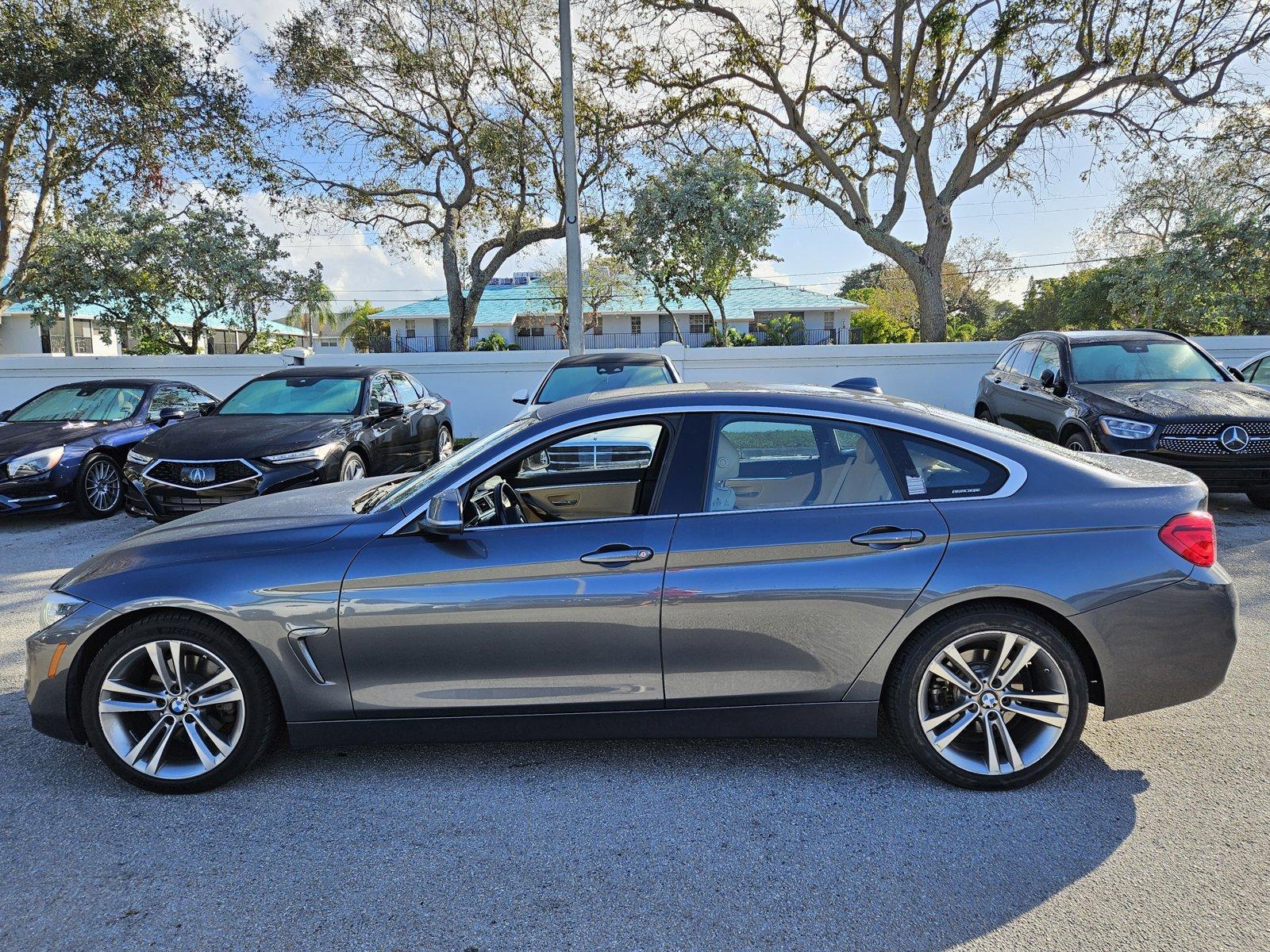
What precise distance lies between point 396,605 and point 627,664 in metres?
0.89

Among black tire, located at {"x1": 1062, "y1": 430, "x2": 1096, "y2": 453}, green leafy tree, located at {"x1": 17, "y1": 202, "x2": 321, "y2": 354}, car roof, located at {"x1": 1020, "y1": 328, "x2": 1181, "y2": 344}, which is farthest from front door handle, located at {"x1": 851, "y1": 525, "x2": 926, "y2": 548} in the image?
green leafy tree, located at {"x1": 17, "y1": 202, "x2": 321, "y2": 354}

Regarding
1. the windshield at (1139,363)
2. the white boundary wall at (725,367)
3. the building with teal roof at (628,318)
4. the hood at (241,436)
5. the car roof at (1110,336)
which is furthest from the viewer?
the building with teal roof at (628,318)

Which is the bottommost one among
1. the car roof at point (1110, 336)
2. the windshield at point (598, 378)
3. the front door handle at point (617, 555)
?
the front door handle at point (617, 555)

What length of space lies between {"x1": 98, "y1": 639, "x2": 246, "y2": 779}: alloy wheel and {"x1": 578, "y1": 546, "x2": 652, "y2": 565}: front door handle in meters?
1.44

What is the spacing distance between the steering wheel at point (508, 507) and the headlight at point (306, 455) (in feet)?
14.7

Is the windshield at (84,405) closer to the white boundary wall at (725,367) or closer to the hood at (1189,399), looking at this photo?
the white boundary wall at (725,367)

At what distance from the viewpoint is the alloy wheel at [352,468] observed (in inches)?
318

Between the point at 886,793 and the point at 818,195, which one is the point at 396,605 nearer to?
the point at 886,793

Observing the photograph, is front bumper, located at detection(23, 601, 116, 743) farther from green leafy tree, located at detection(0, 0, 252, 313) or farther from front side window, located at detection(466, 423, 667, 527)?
green leafy tree, located at detection(0, 0, 252, 313)

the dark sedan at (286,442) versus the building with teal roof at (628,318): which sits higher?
the building with teal roof at (628,318)

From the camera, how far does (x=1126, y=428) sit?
7.84 metres

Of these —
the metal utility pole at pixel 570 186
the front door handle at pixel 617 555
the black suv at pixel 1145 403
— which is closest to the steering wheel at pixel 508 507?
the front door handle at pixel 617 555

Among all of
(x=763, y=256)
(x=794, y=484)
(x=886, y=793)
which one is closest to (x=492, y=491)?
(x=794, y=484)

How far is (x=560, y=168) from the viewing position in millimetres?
21844
